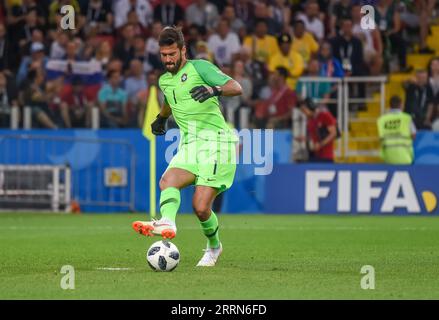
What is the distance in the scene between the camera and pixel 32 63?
25.2 metres

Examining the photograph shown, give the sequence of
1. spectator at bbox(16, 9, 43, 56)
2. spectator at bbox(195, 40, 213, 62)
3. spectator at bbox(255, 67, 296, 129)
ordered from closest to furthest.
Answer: spectator at bbox(255, 67, 296, 129) < spectator at bbox(195, 40, 213, 62) < spectator at bbox(16, 9, 43, 56)

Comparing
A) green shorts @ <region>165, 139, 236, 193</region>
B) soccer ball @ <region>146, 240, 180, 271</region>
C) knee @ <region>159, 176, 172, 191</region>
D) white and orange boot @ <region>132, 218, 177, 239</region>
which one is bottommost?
soccer ball @ <region>146, 240, 180, 271</region>

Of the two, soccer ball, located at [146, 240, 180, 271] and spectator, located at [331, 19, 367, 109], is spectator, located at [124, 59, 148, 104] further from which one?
soccer ball, located at [146, 240, 180, 271]

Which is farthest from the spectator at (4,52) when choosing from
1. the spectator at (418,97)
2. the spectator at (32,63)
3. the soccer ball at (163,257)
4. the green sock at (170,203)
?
the soccer ball at (163,257)

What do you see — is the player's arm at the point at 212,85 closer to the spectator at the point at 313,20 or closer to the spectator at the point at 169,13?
the spectator at the point at 313,20

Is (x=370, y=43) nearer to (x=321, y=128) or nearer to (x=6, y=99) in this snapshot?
(x=321, y=128)

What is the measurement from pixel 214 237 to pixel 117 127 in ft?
39.1

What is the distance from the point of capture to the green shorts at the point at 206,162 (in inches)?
482

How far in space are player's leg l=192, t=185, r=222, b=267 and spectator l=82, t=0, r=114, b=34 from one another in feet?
48.0

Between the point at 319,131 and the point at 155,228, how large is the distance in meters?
12.9

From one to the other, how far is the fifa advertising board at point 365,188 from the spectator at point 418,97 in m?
1.70

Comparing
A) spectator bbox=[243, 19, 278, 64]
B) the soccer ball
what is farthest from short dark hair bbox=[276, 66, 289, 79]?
the soccer ball

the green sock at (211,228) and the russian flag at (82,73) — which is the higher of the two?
the russian flag at (82,73)

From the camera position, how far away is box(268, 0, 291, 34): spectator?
26.4m
